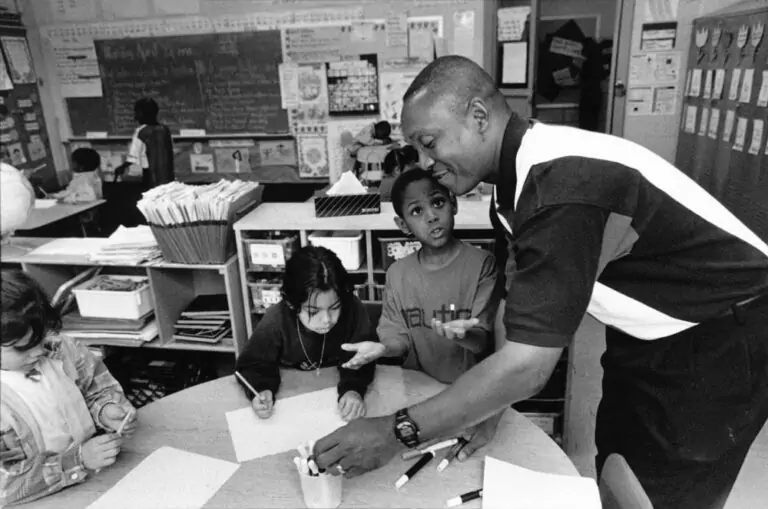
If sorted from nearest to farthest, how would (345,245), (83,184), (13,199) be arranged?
(13,199), (345,245), (83,184)

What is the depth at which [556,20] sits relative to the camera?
5.12 m

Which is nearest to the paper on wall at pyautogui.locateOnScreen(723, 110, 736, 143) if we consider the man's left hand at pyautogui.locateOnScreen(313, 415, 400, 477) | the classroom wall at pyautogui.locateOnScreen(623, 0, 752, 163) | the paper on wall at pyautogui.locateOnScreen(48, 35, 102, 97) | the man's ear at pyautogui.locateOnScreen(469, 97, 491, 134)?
the classroom wall at pyautogui.locateOnScreen(623, 0, 752, 163)

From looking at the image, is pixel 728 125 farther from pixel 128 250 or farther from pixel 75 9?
pixel 75 9

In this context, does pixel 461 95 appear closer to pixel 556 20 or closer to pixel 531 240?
pixel 531 240

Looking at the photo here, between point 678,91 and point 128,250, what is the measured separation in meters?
3.72

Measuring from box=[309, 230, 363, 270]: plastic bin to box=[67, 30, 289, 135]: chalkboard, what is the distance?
2498 millimetres

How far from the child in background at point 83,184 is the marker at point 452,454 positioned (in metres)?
2.83

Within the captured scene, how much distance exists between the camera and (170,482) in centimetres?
109

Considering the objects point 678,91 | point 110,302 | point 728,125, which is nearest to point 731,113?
point 728,125

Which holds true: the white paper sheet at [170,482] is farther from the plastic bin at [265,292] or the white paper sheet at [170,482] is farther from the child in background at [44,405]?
the plastic bin at [265,292]

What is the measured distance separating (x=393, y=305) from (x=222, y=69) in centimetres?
346

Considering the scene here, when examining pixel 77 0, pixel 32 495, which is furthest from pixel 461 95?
pixel 77 0

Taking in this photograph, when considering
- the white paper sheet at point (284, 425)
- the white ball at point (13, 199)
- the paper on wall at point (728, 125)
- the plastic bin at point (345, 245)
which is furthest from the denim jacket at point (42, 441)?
the paper on wall at point (728, 125)

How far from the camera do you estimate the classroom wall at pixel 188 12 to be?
418 cm
